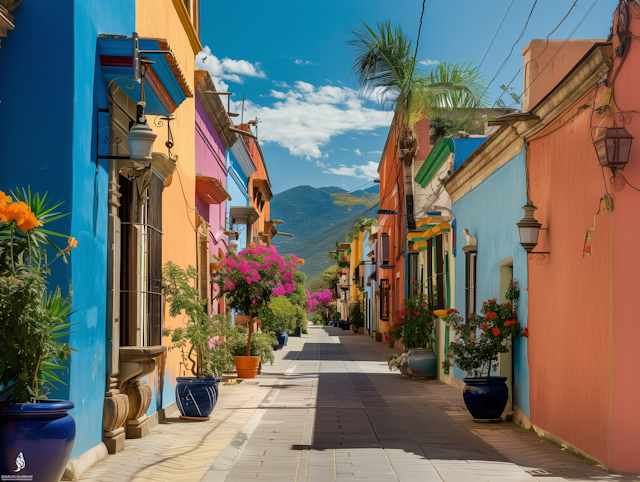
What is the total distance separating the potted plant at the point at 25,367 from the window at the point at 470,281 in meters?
9.16

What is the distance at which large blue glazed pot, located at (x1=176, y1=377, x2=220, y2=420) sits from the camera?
9228 millimetres

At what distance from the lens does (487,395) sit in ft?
30.0

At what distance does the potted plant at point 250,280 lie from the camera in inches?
611

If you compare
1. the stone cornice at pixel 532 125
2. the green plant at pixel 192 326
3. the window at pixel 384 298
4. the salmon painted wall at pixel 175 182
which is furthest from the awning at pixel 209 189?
the window at pixel 384 298

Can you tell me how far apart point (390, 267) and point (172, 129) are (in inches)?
830

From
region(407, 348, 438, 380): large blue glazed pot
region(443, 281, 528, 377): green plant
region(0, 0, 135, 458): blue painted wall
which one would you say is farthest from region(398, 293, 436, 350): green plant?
region(0, 0, 135, 458): blue painted wall

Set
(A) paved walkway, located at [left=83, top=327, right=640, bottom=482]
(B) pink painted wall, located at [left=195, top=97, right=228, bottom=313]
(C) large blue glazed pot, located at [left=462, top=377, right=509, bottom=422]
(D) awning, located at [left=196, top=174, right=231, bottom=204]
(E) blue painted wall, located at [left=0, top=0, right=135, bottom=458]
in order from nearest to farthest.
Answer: (E) blue painted wall, located at [left=0, top=0, right=135, bottom=458]
(A) paved walkway, located at [left=83, top=327, right=640, bottom=482]
(C) large blue glazed pot, located at [left=462, top=377, right=509, bottom=422]
(D) awning, located at [left=196, top=174, right=231, bottom=204]
(B) pink painted wall, located at [left=195, top=97, right=228, bottom=313]

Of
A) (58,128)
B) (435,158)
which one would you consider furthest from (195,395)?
(435,158)

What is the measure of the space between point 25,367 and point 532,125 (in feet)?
22.2

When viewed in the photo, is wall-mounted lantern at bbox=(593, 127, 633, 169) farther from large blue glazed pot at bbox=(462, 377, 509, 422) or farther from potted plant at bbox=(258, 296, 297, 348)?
potted plant at bbox=(258, 296, 297, 348)

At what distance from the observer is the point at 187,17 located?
1111 centimetres

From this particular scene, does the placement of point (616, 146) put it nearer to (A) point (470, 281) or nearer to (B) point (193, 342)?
(B) point (193, 342)

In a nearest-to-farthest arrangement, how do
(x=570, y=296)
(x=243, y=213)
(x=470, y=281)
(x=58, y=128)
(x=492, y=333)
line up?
(x=58, y=128)
(x=570, y=296)
(x=492, y=333)
(x=470, y=281)
(x=243, y=213)

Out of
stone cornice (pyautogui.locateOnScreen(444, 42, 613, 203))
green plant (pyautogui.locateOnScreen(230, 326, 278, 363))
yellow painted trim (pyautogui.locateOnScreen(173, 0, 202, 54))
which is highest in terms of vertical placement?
yellow painted trim (pyautogui.locateOnScreen(173, 0, 202, 54))
